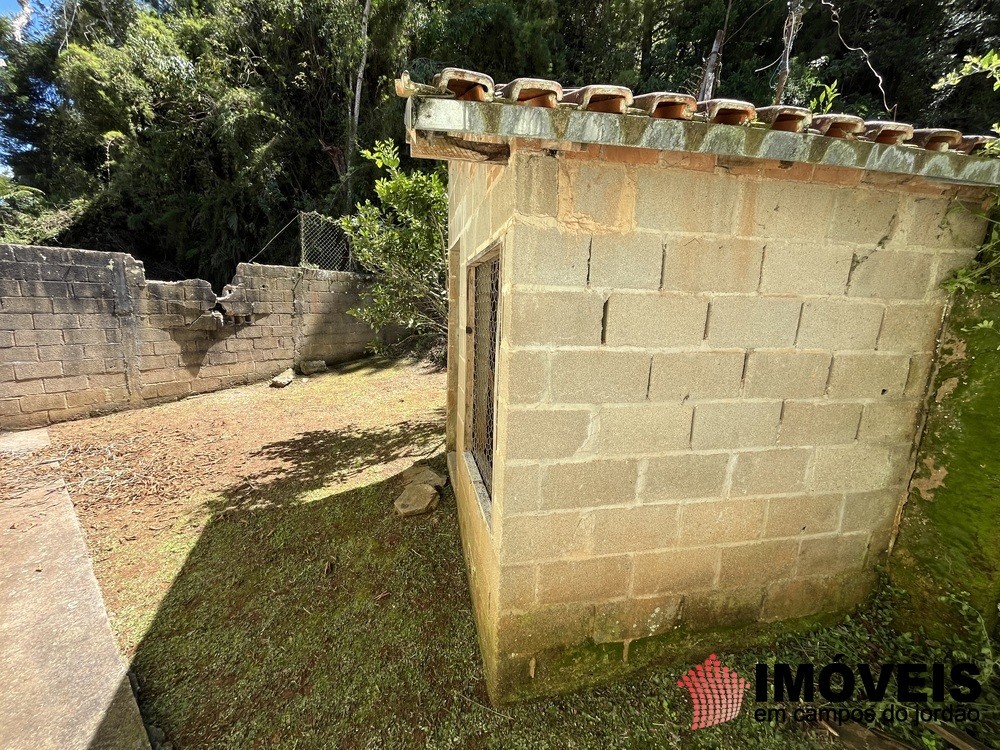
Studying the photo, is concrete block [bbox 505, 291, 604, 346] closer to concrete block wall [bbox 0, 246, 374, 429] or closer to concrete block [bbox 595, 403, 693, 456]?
concrete block [bbox 595, 403, 693, 456]

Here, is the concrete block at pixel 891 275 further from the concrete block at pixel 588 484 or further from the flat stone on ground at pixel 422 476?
the flat stone on ground at pixel 422 476

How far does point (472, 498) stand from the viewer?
286cm

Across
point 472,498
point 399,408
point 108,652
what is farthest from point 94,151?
point 472,498

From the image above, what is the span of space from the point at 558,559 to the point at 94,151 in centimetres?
2025

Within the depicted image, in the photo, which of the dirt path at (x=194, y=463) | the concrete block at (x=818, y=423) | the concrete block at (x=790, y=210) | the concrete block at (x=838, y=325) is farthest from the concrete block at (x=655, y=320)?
the dirt path at (x=194, y=463)

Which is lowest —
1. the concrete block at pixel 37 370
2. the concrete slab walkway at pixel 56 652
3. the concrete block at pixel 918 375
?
the concrete slab walkway at pixel 56 652

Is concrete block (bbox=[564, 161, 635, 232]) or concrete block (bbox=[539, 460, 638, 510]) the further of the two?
concrete block (bbox=[539, 460, 638, 510])

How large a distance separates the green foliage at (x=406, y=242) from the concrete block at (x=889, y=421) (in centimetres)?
453

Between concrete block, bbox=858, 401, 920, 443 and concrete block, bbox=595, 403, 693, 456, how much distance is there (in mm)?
1040

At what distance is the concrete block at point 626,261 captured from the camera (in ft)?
6.07

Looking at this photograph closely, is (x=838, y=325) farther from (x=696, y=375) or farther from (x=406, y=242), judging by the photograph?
(x=406, y=242)

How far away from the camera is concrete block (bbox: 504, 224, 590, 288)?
1.77 m

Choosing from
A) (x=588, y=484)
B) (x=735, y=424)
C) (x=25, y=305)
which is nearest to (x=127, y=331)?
(x=25, y=305)

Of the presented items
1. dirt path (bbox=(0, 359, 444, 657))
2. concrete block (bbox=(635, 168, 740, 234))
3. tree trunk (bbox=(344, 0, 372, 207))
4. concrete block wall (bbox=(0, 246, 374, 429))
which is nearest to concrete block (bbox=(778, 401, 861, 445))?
concrete block (bbox=(635, 168, 740, 234))
